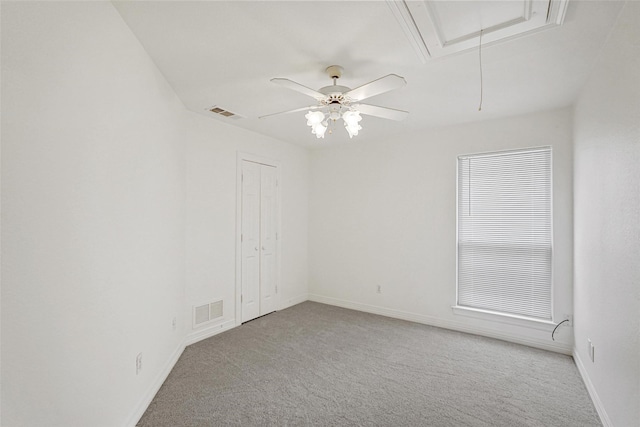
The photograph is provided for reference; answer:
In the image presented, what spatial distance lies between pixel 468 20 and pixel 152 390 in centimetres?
339

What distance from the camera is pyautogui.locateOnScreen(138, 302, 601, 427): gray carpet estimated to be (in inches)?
87.4

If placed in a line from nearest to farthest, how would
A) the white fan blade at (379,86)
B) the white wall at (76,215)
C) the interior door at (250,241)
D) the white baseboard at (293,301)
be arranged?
1. the white wall at (76,215)
2. the white fan blade at (379,86)
3. the interior door at (250,241)
4. the white baseboard at (293,301)

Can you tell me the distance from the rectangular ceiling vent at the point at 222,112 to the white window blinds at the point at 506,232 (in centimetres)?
284

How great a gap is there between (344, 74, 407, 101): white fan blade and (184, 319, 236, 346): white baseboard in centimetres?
300

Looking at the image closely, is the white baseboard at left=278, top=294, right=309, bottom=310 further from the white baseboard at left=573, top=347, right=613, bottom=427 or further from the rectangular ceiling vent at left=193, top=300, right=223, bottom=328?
the white baseboard at left=573, top=347, right=613, bottom=427

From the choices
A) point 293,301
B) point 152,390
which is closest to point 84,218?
point 152,390

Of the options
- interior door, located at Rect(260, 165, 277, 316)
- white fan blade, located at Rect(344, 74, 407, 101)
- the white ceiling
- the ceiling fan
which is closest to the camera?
the white ceiling

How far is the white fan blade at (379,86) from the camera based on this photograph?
6.62 ft

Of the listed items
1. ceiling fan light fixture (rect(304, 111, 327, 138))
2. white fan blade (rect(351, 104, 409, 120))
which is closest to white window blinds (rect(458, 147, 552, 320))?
white fan blade (rect(351, 104, 409, 120))

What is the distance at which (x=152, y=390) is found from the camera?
2.41m

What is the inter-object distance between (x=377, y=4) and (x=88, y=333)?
232 cm

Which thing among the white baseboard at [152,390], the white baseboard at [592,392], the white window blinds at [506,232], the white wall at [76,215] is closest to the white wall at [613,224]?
the white baseboard at [592,392]

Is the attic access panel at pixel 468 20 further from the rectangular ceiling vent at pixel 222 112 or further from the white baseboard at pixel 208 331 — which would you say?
the white baseboard at pixel 208 331

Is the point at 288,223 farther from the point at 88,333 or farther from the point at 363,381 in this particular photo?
the point at 88,333
